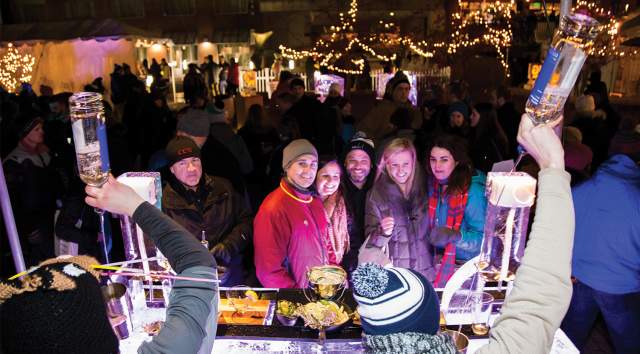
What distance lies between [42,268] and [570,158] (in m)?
3.98

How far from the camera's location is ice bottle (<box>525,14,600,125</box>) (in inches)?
50.4

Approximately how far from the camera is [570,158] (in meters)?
3.93

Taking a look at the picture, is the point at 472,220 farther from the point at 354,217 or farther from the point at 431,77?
the point at 431,77

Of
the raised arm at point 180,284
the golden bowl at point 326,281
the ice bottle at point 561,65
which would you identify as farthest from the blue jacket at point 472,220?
the raised arm at point 180,284

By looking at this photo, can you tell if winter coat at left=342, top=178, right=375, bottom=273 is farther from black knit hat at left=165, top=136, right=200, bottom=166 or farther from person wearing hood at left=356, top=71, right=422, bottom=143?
person wearing hood at left=356, top=71, right=422, bottom=143

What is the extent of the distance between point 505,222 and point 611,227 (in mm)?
1073

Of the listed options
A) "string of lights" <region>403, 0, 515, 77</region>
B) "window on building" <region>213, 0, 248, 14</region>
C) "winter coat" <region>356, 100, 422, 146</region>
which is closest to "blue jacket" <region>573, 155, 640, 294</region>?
"winter coat" <region>356, 100, 422, 146</region>

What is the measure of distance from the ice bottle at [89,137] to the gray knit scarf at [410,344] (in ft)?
3.29

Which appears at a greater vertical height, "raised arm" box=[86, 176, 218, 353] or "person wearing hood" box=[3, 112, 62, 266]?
"raised arm" box=[86, 176, 218, 353]

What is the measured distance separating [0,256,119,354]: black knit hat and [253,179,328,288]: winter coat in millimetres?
1601

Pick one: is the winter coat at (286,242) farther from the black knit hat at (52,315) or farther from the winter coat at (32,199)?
the winter coat at (32,199)

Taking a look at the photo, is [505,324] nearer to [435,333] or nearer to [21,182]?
[435,333]

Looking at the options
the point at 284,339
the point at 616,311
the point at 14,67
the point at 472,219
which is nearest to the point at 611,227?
the point at 616,311

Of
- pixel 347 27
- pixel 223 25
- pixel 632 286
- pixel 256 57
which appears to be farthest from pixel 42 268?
pixel 223 25
